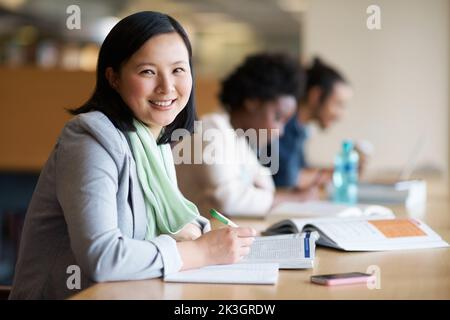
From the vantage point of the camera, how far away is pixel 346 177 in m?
2.66

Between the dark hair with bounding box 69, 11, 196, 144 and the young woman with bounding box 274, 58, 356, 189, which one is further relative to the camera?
the young woman with bounding box 274, 58, 356, 189

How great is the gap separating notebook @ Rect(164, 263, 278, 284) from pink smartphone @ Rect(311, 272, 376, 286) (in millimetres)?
65

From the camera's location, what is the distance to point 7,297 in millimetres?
1219

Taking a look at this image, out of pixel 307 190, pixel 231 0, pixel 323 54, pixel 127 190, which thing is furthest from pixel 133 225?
pixel 231 0

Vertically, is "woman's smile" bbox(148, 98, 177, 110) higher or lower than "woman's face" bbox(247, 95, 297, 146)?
higher

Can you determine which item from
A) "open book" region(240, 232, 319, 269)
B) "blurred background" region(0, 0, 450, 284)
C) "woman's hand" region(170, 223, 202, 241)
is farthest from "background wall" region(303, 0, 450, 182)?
"woman's hand" region(170, 223, 202, 241)

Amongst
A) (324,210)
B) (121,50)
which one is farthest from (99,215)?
(324,210)

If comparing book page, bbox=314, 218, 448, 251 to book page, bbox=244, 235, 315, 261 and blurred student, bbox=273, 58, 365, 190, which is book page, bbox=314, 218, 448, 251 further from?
blurred student, bbox=273, 58, 365, 190

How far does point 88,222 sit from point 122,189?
109 millimetres

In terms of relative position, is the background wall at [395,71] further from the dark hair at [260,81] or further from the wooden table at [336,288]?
the wooden table at [336,288]

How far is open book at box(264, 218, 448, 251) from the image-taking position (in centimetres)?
143

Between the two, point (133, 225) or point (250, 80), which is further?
point (250, 80)
